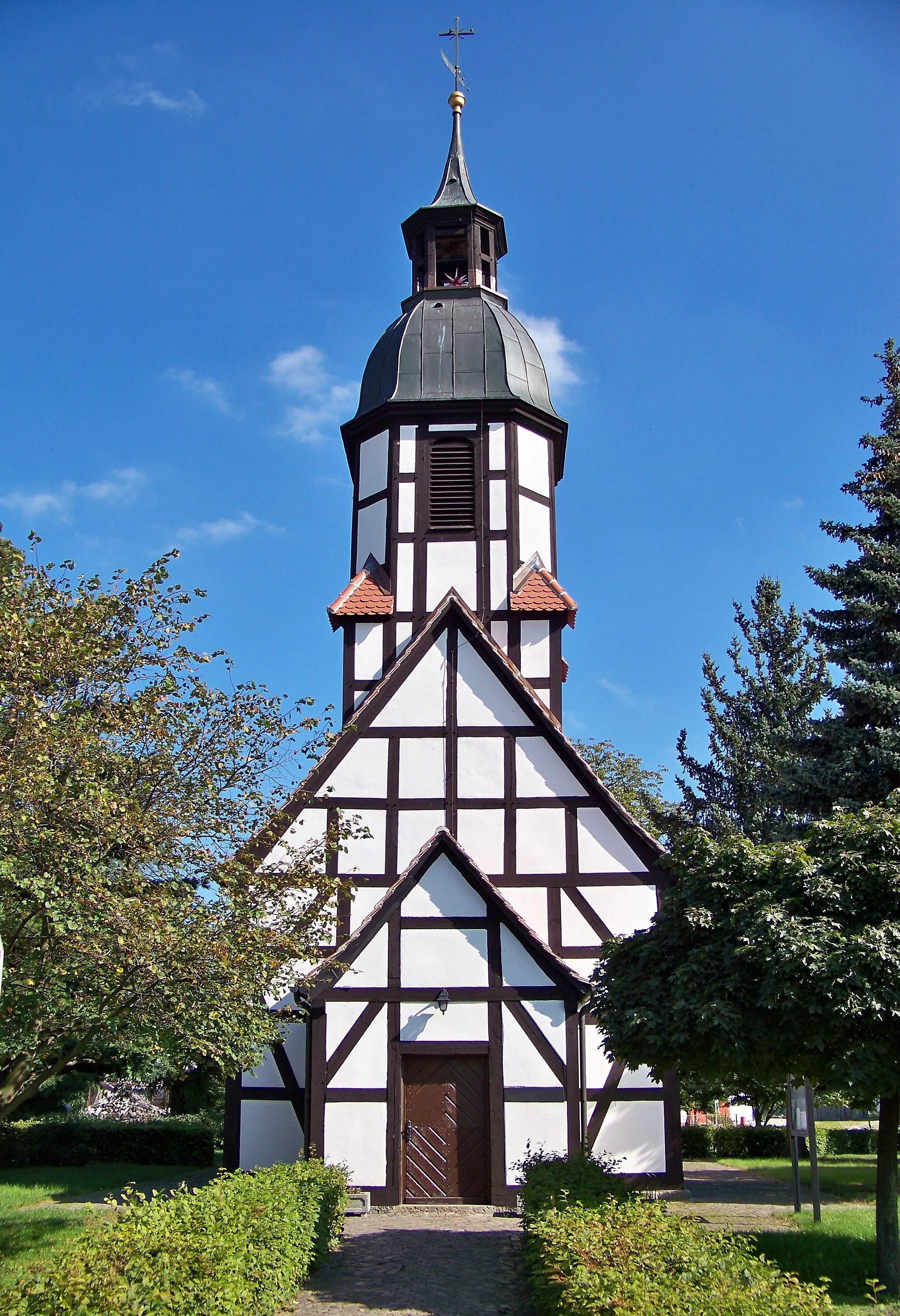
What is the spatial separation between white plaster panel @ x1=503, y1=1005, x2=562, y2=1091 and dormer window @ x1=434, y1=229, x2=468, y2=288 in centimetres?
1497

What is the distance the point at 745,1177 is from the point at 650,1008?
1034 centimetres

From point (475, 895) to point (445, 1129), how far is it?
2.94 m

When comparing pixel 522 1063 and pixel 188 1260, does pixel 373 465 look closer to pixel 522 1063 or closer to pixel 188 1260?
pixel 522 1063

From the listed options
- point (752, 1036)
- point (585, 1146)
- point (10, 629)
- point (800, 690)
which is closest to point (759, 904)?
point (752, 1036)

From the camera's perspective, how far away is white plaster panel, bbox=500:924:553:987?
48.5ft

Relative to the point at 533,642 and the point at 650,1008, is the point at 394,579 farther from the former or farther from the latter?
the point at 650,1008

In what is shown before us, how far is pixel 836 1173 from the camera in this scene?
60.6 feet

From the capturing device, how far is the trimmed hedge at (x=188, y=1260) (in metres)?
5.91

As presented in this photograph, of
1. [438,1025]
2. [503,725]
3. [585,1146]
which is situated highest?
[503,725]

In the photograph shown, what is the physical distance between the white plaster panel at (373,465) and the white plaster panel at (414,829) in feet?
20.9

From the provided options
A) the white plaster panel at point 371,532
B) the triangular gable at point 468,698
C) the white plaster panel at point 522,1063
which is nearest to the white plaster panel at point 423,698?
the triangular gable at point 468,698

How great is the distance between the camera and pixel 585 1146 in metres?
13.7

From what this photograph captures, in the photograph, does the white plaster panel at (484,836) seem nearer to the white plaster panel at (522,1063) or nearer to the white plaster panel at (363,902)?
the white plaster panel at (363,902)

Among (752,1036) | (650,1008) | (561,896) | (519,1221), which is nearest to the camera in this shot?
(752,1036)
